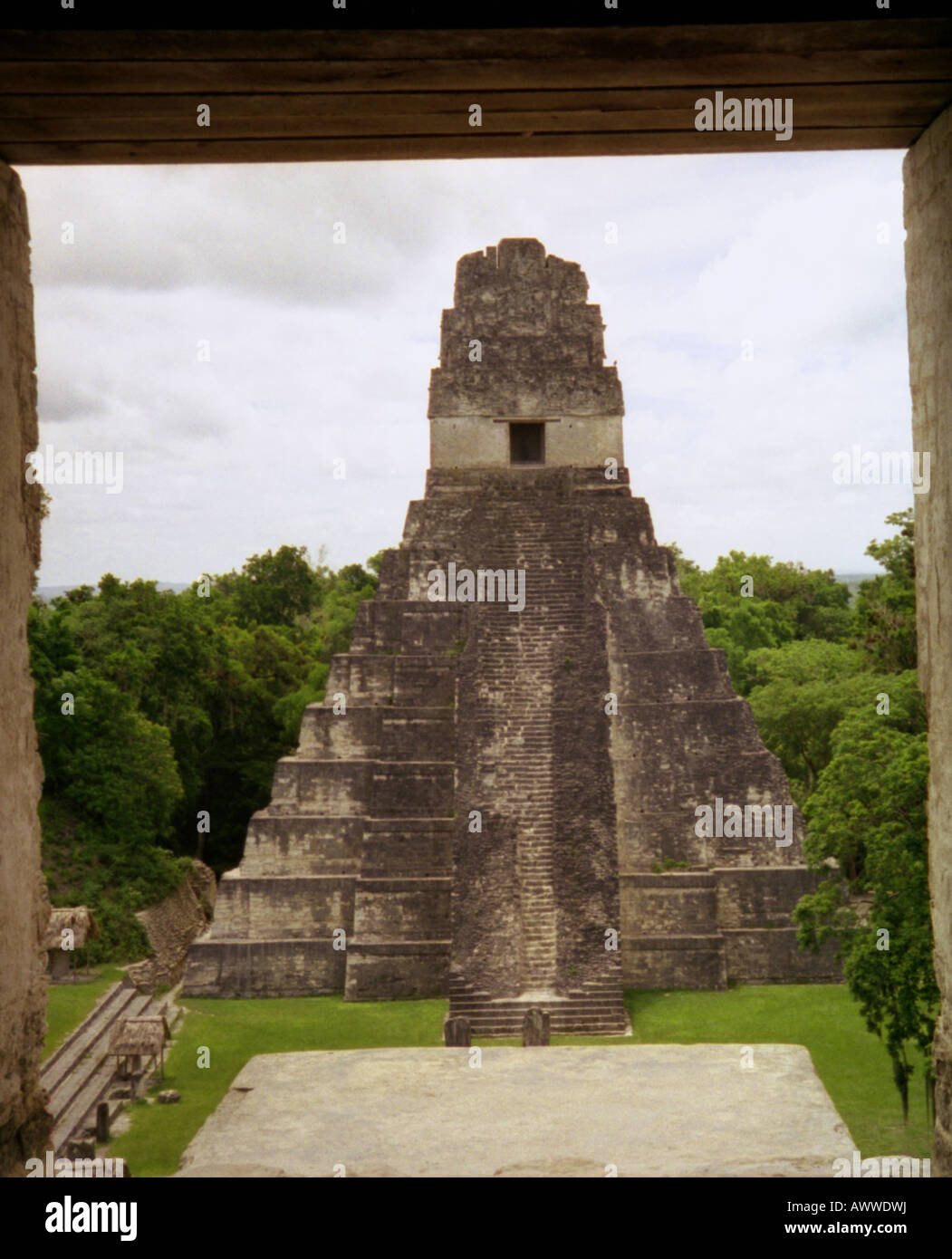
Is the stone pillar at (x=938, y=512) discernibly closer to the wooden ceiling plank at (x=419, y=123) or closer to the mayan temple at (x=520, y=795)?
the wooden ceiling plank at (x=419, y=123)

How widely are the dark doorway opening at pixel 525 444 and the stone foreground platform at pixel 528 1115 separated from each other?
11070 mm

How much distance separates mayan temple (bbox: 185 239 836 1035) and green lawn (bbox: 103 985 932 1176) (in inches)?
18.3

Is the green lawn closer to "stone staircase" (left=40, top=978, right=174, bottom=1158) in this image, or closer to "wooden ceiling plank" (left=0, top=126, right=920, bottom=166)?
"stone staircase" (left=40, top=978, right=174, bottom=1158)

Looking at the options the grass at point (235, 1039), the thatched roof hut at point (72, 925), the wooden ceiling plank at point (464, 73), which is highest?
the wooden ceiling plank at point (464, 73)

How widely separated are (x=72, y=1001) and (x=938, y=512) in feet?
46.9

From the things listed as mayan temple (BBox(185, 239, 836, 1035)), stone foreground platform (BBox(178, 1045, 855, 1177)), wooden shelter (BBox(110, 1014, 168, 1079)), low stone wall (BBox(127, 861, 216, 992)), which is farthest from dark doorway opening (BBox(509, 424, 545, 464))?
wooden shelter (BBox(110, 1014, 168, 1079))

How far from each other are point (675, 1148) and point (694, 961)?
7.11 meters

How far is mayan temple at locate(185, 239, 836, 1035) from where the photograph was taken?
15766mm

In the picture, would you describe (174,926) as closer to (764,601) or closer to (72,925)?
(72,925)

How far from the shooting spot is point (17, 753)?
156 inches

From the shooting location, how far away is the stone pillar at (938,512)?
3.66 meters

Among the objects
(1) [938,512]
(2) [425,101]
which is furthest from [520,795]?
(2) [425,101]

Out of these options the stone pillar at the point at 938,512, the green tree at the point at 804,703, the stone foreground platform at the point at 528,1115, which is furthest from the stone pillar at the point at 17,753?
the green tree at the point at 804,703

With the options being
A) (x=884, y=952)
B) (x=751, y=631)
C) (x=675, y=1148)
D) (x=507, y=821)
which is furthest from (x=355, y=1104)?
(x=751, y=631)
